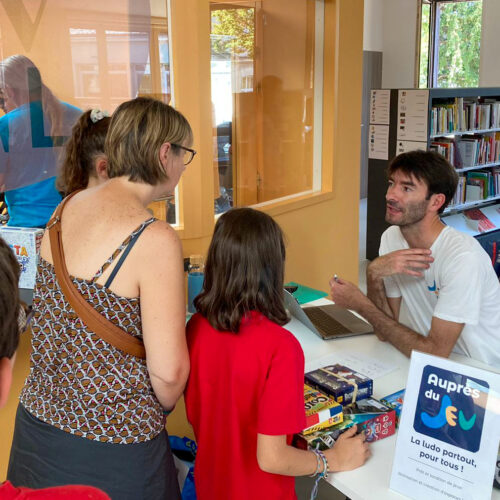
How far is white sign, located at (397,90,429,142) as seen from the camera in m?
5.91

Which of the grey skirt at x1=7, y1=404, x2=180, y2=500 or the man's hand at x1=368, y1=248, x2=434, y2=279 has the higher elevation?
the man's hand at x1=368, y1=248, x2=434, y2=279

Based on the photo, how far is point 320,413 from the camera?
1.55m

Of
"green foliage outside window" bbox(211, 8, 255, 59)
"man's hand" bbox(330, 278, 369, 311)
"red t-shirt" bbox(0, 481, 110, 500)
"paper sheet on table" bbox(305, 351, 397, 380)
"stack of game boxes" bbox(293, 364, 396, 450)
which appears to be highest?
"green foliage outside window" bbox(211, 8, 255, 59)

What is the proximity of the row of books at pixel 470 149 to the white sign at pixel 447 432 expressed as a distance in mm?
5317

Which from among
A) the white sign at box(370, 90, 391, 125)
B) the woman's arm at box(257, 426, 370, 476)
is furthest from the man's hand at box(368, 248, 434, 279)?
the white sign at box(370, 90, 391, 125)

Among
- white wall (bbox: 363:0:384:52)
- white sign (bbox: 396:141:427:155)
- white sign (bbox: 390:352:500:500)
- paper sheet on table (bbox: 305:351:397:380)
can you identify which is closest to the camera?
white sign (bbox: 390:352:500:500)

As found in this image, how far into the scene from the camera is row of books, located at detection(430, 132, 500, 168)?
6363 millimetres

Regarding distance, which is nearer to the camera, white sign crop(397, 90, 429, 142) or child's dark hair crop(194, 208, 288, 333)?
child's dark hair crop(194, 208, 288, 333)

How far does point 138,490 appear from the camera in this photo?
138cm

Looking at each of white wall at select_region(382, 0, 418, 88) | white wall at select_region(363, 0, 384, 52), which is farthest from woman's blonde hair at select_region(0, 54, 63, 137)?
white wall at select_region(382, 0, 418, 88)

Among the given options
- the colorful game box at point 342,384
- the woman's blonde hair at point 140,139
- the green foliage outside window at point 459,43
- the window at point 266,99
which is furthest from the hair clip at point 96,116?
the green foliage outside window at point 459,43

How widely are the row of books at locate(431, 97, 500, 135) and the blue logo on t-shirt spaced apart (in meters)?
5.18

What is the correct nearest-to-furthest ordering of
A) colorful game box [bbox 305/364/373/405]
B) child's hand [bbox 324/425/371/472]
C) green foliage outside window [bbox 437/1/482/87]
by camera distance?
child's hand [bbox 324/425/371/472] → colorful game box [bbox 305/364/373/405] → green foliage outside window [bbox 437/1/482/87]

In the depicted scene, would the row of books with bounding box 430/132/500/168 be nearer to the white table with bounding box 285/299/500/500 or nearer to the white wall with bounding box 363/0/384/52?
the white wall with bounding box 363/0/384/52
